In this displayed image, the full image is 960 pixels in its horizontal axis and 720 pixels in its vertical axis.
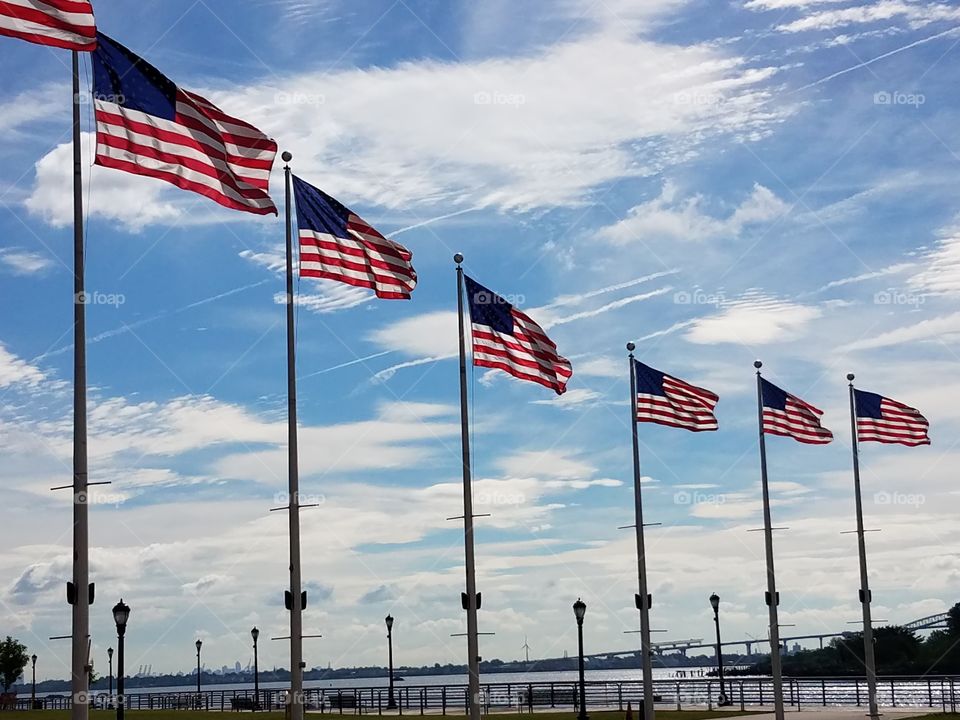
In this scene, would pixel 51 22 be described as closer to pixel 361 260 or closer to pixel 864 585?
pixel 361 260

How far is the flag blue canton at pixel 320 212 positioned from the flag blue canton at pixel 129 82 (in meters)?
6.18

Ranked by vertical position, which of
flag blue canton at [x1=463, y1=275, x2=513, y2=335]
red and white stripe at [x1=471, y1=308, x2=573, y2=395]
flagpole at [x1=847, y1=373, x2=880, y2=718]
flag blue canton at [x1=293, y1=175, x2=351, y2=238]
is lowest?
flagpole at [x1=847, y1=373, x2=880, y2=718]

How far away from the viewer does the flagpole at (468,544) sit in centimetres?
3172

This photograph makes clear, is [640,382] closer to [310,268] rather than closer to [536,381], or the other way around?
[536,381]

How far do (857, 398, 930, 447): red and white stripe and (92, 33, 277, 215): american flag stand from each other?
30.9 metres

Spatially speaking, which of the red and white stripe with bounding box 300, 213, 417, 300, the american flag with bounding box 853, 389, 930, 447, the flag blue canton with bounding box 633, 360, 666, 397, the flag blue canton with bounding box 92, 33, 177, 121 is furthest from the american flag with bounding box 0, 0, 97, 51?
the american flag with bounding box 853, 389, 930, 447

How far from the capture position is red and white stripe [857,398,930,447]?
47.1 metres

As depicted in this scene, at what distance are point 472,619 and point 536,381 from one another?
21.3 feet

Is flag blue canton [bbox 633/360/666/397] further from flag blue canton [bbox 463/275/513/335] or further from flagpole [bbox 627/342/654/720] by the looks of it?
flag blue canton [bbox 463/275/513/335]

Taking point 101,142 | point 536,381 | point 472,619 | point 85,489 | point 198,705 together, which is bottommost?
point 198,705

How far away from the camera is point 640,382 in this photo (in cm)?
4088

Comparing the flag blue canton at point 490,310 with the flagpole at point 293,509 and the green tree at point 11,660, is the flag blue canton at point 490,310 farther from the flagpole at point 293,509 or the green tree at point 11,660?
the green tree at point 11,660

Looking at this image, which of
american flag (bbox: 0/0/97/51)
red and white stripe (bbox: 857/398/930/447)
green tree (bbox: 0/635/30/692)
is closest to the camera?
american flag (bbox: 0/0/97/51)

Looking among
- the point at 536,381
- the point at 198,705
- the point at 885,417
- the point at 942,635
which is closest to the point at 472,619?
the point at 536,381
